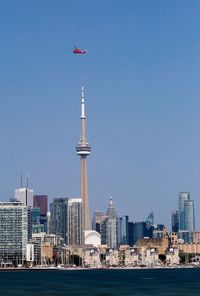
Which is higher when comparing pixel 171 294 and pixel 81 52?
pixel 81 52

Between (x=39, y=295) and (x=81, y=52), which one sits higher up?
(x=81, y=52)

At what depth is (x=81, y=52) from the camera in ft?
650

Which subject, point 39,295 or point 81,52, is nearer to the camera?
point 39,295

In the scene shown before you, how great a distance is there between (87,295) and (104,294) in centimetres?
327

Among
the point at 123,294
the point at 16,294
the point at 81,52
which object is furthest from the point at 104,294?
the point at 81,52

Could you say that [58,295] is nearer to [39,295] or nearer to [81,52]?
[39,295]

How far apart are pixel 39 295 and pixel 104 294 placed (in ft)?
29.5

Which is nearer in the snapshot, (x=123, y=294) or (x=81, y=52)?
(x=123, y=294)

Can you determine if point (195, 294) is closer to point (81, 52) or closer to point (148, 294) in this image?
point (148, 294)

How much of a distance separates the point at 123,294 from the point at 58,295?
918 centimetres

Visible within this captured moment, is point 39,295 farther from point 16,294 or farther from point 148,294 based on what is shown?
point 148,294

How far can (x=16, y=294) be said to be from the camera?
11156 cm

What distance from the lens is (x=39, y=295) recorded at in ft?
354

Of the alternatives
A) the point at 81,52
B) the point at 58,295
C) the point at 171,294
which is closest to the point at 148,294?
the point at 171,294
